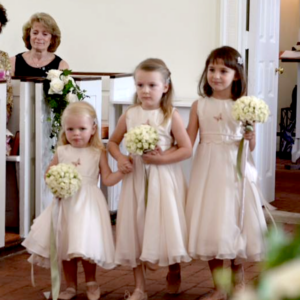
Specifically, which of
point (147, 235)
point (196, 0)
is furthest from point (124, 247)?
point (196, 0)

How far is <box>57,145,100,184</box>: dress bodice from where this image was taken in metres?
4.06

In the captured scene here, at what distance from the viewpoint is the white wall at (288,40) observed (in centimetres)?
1250

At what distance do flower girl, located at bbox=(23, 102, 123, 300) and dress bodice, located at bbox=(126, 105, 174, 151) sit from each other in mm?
225

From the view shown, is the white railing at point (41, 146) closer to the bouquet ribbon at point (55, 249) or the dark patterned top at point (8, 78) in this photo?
the dark patterned top at point (8, 78)

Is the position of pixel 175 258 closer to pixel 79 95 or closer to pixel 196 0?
pixel 79 95

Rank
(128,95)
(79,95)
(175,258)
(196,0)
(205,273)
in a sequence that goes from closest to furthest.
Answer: (175,258) → (205,273) → (79,95) → (128,95) → (196,0)

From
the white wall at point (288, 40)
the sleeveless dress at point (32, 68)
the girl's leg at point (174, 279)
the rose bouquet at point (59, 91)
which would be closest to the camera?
the girl's leg at point (174, 279)

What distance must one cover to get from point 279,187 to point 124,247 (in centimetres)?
505

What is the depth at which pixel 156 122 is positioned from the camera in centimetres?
398

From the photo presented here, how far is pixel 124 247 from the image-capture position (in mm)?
3941

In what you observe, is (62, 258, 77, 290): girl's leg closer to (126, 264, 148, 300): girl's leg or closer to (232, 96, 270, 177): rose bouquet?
(126, 264, 148, 300): girl's leg

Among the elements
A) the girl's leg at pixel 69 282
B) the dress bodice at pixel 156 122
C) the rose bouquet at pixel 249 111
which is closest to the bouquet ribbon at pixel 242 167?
the rose bouquet at pixel 249 111

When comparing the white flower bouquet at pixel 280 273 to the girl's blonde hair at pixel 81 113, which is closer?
the white flower bouquet at pixel 280 273

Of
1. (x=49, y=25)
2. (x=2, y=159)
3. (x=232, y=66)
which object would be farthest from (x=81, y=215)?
(x=49, y=25)
